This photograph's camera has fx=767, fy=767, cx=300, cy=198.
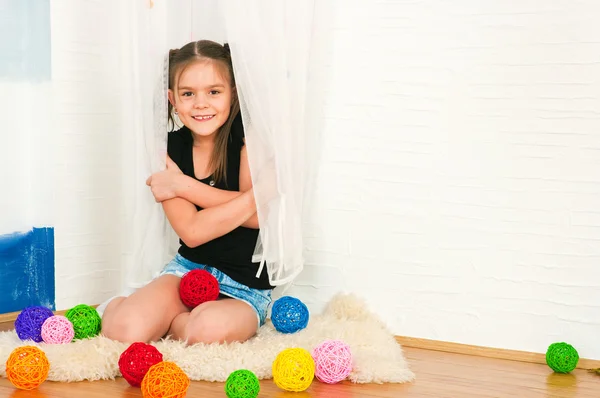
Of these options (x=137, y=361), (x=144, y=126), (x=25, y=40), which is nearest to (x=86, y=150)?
(x=25, y=40)

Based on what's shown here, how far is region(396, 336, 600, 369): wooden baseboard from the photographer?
1.79 meters

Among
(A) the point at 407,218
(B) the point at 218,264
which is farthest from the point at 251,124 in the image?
(A) the point at 407,218

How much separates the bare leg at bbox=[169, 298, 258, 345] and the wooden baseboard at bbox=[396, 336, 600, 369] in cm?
43

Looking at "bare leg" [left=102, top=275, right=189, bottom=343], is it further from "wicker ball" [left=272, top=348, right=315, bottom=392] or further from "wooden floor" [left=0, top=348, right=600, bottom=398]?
"wicker ball" [left=272, top=348, right=315, bottom=392]

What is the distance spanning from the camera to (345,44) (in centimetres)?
198

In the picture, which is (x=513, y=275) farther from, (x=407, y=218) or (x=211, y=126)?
(x=211, y=126)

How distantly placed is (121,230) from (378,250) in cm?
78

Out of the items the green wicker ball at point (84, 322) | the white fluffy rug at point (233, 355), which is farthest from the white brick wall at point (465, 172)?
the green wicker ball at point (84, 322)

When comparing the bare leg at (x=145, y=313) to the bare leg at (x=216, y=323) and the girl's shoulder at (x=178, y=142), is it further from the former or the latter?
the girl's shoulder at (x=178, y=142)

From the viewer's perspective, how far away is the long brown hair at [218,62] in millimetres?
1772

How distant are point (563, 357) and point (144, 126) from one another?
1.08 m

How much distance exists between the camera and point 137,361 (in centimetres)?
144

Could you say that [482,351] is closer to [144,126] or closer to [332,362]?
[332,362]

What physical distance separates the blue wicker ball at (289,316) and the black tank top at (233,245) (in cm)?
8
